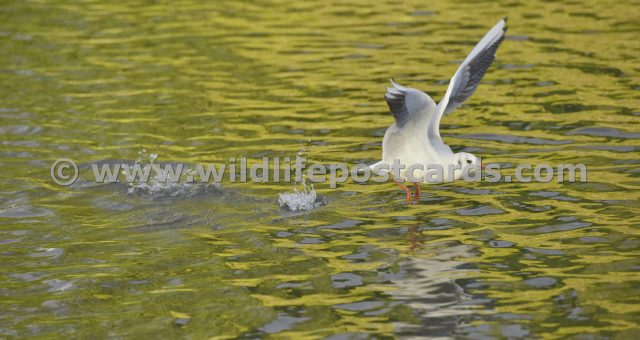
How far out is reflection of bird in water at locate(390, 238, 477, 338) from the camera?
6.96 meters

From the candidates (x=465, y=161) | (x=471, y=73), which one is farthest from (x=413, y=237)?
(x=471, y=73)

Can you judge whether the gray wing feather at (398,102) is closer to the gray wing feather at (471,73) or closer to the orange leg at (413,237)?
the gray wing feather at (471,73)

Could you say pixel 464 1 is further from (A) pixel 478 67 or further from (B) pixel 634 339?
(B) pixel 634 339

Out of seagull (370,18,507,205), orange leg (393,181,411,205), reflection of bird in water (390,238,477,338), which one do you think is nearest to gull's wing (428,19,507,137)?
seagull (370,18,507,205)

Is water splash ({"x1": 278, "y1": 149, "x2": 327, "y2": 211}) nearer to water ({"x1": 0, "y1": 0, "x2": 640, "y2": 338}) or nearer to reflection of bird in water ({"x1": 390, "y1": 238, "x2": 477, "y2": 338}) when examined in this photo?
water ({"x1": 0, "y1": 0, "x2": 640, "y2": 338})

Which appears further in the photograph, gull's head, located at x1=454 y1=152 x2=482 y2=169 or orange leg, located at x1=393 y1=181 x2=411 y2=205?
orange leg, located at x1=393 y1=181 x2=411 y2=205

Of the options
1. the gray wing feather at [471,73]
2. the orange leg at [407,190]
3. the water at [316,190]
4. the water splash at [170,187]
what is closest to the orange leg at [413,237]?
the water at [316,190]

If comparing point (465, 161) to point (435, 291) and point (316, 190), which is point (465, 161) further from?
point (435, 291)

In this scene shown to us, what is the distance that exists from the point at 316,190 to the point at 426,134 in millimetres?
1605

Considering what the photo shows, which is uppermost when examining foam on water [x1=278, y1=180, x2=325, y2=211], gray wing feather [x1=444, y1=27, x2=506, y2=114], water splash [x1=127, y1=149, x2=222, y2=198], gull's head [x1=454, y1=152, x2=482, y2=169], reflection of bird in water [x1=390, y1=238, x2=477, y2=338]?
gray wing feather [x1=444, y1=27, x2=506, y2=114]

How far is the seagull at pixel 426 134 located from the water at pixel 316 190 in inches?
16.8

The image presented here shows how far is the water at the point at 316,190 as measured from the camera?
7.41 metres

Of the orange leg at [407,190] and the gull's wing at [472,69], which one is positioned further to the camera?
the orange leg at [407,190]

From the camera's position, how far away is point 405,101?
361 inches
